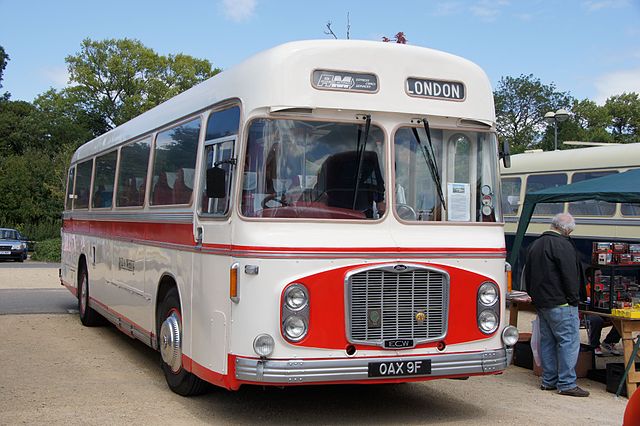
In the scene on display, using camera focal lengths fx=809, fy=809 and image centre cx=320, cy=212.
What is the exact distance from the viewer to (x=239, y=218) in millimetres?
6715

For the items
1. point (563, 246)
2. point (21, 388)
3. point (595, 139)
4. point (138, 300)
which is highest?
point (595, 139)

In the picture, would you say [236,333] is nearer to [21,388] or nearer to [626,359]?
[21,388]

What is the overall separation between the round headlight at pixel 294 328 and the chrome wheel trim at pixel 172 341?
181 cm

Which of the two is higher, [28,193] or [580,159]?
[28,193]

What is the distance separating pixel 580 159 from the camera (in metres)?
15.9

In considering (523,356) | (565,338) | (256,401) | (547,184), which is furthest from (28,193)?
(565,338)

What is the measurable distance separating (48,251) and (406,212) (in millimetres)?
32112

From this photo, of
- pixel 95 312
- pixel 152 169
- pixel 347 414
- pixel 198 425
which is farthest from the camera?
pixel 95 312

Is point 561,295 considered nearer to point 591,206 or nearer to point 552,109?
point 591,206

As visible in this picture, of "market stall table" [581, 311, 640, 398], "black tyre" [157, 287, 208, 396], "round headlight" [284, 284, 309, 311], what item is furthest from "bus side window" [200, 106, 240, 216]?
"market stall table" [581, 311, 640, 398]

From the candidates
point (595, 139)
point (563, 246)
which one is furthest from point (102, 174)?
point (595, 139)

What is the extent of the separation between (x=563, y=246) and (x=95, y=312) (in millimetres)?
8023

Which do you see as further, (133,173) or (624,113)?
(624,113)

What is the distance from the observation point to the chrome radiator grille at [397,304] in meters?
6.74
